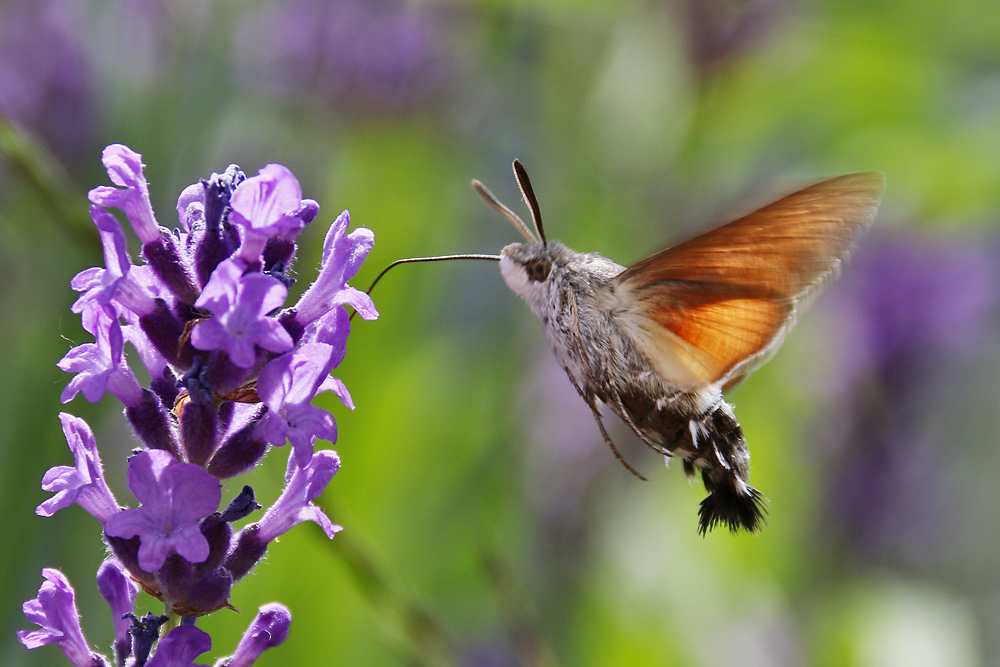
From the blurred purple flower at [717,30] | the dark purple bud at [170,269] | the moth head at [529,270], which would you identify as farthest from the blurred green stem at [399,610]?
the blurred purple flower at [717,30]

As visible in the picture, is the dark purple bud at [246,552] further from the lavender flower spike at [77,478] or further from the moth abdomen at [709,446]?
the moth abdomen at [709,446]

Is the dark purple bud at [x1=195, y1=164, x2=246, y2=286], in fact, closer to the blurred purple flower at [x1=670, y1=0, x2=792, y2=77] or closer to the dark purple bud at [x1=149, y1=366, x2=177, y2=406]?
the dark purple bud at [x1=149, y1=366, x2=177, y2=406]

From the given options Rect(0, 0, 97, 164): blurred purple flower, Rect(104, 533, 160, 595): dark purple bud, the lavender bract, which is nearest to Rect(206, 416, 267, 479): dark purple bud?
the lavender bract

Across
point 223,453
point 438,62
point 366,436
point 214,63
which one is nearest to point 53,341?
point 366,436

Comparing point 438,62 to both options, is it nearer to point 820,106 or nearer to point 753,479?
point 820,106

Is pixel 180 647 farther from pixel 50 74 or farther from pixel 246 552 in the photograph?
pixel 50 74

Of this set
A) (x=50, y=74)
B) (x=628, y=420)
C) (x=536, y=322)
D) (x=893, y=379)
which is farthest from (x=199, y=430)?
(x=893, y=379)
